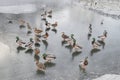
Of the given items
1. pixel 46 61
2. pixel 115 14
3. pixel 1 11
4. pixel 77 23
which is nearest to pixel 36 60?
pixel 46 61

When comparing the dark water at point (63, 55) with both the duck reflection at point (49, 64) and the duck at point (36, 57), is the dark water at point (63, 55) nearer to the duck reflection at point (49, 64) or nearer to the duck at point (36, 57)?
the duck reflection at point (49, 64)

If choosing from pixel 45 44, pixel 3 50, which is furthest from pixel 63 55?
pixel 3 50

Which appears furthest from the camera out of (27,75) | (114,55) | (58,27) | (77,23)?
(77,23)

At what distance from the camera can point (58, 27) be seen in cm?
3781

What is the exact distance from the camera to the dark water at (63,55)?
23578 mm

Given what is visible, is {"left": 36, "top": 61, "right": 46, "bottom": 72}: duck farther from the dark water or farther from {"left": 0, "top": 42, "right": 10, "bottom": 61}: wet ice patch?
{"left": 0, "top": 42, "right": 10, "bottom": 61}: wet ice patch

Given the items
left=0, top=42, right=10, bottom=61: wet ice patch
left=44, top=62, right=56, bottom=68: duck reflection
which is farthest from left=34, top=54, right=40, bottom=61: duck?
left=0, top=42, right=10, bottom=61: wet ice patch

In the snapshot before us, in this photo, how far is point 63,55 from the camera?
91.6ft

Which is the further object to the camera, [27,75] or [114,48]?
[114,48]

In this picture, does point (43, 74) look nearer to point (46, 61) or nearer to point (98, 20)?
point (46, 61)

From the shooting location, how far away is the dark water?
928 inches

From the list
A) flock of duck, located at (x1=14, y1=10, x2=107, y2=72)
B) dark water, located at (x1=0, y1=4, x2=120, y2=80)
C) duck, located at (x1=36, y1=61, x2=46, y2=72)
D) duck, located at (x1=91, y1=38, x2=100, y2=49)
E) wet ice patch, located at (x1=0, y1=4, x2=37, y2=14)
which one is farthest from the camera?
wet ice patch, located at (x1=0, y1=4, x2=37, y2=14)

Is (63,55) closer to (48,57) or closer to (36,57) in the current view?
(48,57)

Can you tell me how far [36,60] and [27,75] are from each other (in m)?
2.34
